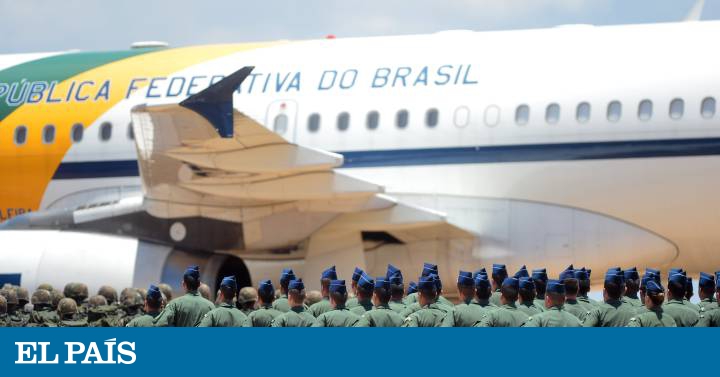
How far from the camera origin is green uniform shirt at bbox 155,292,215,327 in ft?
40.3

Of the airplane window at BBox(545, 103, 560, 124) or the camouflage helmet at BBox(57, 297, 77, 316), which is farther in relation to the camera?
the airplane window at BBox(545, 103, 560, 124)

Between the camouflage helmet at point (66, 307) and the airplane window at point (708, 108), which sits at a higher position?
the airplane window at point (708, 108)

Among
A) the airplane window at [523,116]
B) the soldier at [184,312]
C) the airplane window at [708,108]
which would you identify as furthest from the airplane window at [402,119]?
the soldier at [184,312]

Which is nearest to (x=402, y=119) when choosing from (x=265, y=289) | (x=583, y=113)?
(x=583, y=113)

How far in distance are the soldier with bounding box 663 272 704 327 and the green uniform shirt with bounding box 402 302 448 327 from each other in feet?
6.34

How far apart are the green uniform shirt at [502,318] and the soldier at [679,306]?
48.6 inches

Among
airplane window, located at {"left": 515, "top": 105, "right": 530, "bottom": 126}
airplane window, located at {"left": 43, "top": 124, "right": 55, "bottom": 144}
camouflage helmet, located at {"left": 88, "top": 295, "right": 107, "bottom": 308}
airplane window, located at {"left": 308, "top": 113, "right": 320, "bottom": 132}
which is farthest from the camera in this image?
airplane window, located at {"left": 43, "top": 124, "right": 55, "bottom": 144}

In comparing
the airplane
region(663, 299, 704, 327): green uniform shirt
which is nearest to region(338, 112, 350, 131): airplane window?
the airplane

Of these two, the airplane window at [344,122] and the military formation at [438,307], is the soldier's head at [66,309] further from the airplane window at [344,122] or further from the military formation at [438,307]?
the airplane window at [344,122]

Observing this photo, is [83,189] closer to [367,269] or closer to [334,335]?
[367,269]

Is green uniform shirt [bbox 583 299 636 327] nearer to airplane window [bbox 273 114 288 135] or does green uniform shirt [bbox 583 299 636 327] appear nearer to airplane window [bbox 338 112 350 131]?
airplane window [bbox 338 112 350 131]

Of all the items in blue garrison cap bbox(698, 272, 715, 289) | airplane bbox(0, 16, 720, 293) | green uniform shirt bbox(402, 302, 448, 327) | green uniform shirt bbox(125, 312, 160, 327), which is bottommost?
green uniform shirt bbox(125, 312, 160, 327)

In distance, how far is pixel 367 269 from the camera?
72.6 ft

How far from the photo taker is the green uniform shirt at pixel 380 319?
11.6 metres
